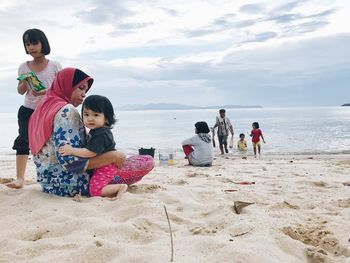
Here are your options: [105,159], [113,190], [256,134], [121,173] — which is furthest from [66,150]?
[256,134]

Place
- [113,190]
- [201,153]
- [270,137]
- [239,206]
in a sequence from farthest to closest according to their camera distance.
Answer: [270,137]
[201,153]
[113,190]
[239,206]

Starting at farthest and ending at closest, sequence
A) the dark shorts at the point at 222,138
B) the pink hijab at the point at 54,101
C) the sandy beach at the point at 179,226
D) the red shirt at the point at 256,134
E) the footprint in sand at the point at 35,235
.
Answer: 1. the dark shorts at the point at 222,138
2. the red shirt at the point at 256,134
3. the pink hijab at the point at 54,101
4. the footprint in sand at the point at 35,235
5. the sandy beach at the point at 179,226

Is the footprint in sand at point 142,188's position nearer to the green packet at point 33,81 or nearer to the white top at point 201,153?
the green packet at point 33,81

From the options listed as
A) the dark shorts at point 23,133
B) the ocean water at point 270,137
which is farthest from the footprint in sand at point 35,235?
the dark shorts at point 23,133

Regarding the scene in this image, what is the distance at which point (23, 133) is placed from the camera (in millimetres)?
4418

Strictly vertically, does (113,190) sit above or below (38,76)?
below

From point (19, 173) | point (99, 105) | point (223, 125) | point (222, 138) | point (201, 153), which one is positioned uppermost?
point (99, 105)

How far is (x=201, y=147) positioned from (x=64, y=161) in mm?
5310

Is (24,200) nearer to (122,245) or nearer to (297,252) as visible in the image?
(122,245)

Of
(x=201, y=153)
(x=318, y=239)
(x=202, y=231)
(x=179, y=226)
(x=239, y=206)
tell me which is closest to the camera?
(x=318, y=239)

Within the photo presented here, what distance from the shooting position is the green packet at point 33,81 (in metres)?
4.20

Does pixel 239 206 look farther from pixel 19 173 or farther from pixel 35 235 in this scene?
pixel 19 173

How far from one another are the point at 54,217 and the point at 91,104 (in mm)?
1136

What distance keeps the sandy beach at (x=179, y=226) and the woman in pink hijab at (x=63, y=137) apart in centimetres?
19
